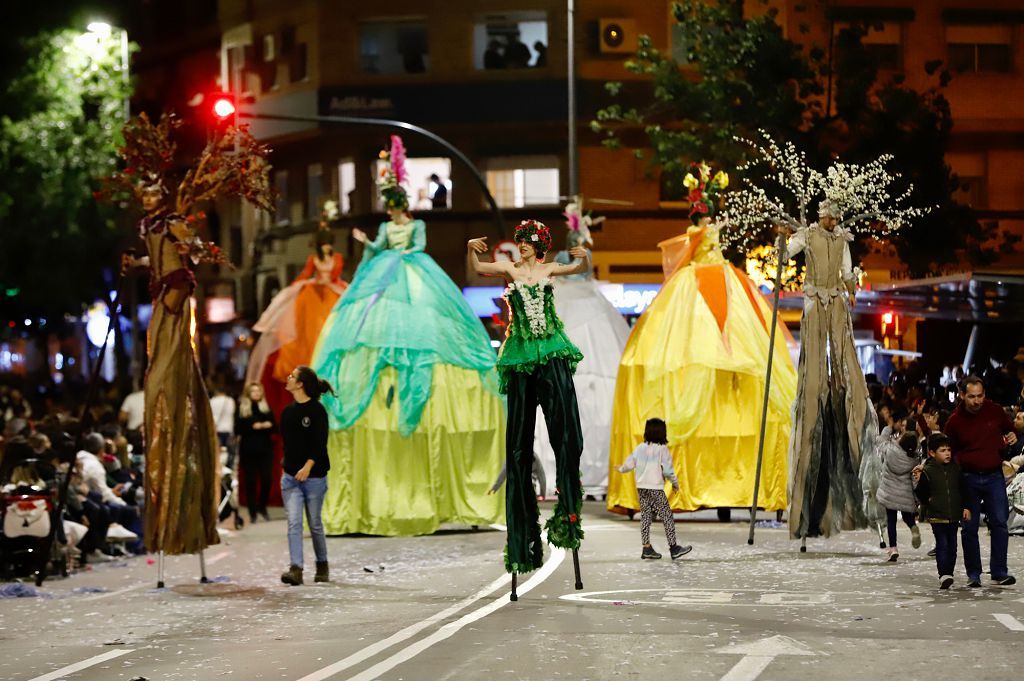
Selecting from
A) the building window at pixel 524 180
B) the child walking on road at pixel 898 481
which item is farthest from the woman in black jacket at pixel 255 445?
the building window at pixel 524 180

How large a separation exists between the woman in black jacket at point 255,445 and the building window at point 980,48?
21334 mm

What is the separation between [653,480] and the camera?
18562mm

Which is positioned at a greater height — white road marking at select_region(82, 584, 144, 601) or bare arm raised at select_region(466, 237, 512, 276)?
bare arm raised at select_region(466, 237, 512, 276)

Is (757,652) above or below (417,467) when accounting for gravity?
below

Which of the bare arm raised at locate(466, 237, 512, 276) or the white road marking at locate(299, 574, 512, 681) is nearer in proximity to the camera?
the white road marking at locate(299, 574, 512, 681)

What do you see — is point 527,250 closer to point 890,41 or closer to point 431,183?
point 890,41

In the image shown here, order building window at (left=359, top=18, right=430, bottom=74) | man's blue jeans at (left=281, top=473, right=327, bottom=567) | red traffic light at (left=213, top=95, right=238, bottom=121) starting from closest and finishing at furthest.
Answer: man's blue jeans at (left=281, top=473, right=327, bottom=567)
red traffic light at (left=213, top=95, right=238, bottom=121)
building window at (left=359, top=18, right=430, bottom=74)

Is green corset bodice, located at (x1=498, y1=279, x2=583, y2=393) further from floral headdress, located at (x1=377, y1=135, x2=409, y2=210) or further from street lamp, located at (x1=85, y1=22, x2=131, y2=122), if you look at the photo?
street lamp, located at (x1=85, y1=22, x2=131, y2=122)

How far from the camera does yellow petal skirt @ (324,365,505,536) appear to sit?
843 inches

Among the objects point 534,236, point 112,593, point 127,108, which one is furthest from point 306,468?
point 127,108

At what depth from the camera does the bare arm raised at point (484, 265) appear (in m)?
14.9

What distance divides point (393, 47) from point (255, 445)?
2610 centimetres

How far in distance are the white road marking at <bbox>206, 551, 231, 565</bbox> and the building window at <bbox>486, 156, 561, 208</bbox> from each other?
2829 cm

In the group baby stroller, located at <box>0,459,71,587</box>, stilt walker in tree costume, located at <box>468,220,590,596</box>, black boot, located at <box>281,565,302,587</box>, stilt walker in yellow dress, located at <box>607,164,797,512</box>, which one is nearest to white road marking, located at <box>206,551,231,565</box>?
baby stroller, located at <box>0,459,71,587</box>
